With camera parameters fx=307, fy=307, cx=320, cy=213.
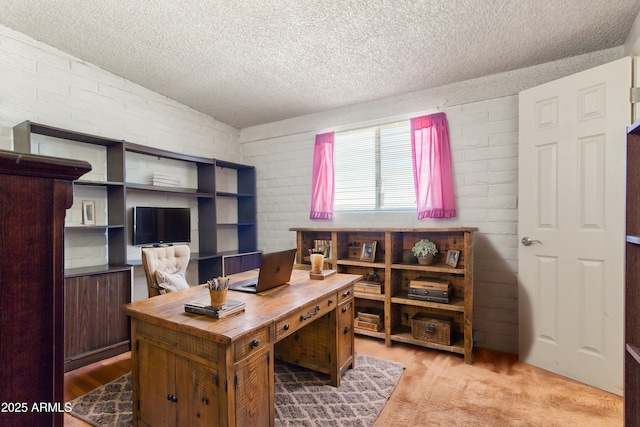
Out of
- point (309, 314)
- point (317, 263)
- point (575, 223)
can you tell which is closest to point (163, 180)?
point (317, 263)

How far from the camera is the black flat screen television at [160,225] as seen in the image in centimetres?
315

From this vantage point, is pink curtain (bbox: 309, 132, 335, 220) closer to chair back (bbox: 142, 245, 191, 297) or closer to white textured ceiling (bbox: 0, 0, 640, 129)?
white textured ceiling (bbox: 0, 0, 640, 129)

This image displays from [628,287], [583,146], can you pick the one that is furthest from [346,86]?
[628,287]

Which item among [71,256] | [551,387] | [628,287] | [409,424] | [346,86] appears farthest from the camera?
[346,86]

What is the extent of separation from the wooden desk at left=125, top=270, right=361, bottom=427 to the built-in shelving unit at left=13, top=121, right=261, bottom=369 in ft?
4.23

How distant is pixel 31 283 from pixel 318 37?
239 cm

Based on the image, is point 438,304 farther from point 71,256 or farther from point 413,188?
point 71,256

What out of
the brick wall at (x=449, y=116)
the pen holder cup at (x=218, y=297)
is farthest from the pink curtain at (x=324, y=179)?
the pen holder cup at (x=218, y=297)

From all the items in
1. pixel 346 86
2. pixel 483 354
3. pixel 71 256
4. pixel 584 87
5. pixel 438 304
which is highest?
pixel 346 86

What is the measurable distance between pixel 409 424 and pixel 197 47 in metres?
3.12

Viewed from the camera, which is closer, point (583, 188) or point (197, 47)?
point (583, 188)

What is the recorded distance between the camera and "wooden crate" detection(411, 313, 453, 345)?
274 centimetres

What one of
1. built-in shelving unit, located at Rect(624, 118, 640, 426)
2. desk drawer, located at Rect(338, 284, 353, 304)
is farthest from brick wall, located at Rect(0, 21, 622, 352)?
built-in shelving unit, located at Rect(624, 118, 640, 426)

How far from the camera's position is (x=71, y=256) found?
2744 mm
